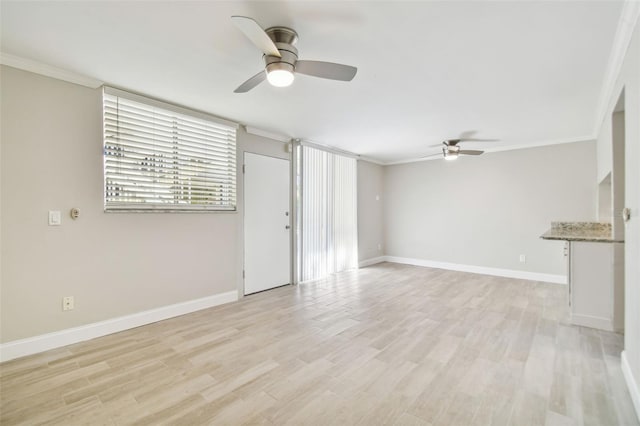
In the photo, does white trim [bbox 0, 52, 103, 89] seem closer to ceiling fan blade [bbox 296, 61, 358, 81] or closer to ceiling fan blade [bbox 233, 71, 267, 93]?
ceiling fan blade [bbox 233, 71, 267, 93]

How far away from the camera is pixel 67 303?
262 centimetres

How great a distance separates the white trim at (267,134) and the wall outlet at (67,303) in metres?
2.82

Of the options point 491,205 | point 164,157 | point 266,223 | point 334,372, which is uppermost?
point 164,157

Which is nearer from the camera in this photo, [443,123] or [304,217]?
[443,123]

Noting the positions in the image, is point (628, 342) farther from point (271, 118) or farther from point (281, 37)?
point (271, 118)

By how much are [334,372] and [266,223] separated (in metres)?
2.66

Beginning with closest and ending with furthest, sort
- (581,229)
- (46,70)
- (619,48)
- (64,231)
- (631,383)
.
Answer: (631,383), (619,48), (46,70), (64,231), (581,229)

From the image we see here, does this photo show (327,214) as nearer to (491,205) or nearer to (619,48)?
(491,205)

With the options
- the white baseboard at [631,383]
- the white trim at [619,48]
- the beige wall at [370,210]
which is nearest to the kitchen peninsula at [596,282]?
the white baseboard at [631,383]

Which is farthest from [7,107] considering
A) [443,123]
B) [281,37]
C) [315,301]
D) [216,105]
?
[443,123]

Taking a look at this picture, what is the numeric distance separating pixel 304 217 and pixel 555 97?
368 centimetres

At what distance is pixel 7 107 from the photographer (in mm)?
2344

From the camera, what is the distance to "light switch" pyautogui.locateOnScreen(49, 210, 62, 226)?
2547 millimetres

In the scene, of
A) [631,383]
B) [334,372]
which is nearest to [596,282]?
[631,383]
